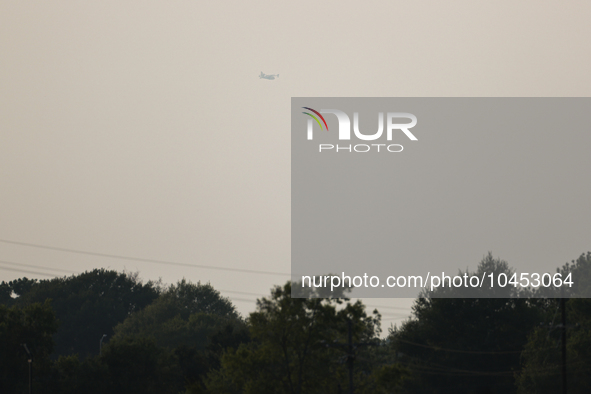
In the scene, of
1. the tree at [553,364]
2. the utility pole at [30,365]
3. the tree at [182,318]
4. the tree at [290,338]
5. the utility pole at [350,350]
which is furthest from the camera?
the tree at [182,318]

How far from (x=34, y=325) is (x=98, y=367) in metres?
7.71

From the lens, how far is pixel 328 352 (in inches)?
2142

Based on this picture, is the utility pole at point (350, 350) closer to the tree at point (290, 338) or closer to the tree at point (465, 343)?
the tree at point (290, 338)

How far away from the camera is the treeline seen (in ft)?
162

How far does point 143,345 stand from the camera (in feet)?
243

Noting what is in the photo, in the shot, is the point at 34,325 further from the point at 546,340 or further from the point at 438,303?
the point at 546,340

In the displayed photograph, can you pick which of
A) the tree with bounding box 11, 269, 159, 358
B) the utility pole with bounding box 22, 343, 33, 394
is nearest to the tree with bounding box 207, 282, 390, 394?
the utility pole with bounding box 22, 343, 33, 394

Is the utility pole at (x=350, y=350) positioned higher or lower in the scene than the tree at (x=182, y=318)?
lower

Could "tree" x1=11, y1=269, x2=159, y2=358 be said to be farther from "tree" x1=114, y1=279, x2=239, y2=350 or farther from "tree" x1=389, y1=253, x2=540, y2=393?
"tree" x1=389, y1=253, x2=540, y2=393

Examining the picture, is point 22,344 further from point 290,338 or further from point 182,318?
point 182,318

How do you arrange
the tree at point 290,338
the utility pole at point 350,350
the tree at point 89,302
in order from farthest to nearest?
the tree at point 89,302 → the tree at point 290,338 → the utility pole at point 350,350

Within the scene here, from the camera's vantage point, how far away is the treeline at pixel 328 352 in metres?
49.4

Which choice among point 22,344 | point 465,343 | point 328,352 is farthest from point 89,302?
point 328,352

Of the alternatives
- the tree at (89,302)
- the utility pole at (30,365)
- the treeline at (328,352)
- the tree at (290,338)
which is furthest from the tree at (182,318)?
the tree at (290,338)
